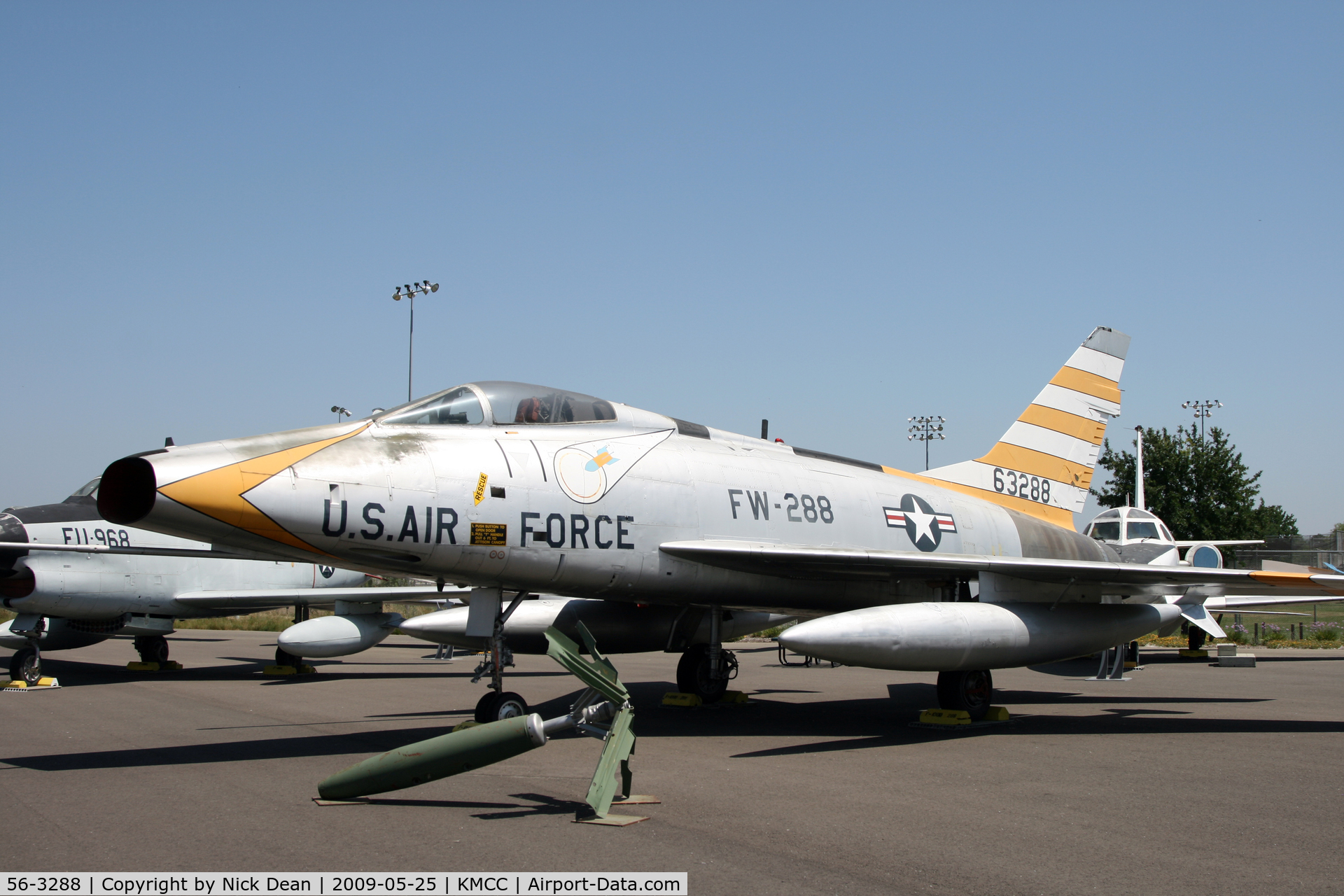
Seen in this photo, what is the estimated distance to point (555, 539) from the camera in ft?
29.3

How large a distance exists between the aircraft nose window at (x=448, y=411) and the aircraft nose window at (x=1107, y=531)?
16.5 meters

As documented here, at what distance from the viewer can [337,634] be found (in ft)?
52.1

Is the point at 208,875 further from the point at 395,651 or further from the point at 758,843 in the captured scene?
the point at 395,651

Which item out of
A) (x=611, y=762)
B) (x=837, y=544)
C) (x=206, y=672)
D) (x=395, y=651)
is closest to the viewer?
(x=611, y=762)

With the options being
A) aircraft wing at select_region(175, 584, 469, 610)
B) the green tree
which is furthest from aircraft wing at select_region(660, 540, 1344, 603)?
the green tree

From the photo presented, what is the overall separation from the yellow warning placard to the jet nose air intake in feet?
8.07

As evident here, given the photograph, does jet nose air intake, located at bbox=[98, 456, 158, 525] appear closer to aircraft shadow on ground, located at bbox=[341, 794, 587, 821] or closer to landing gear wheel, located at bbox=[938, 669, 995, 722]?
aircraft shadow on ground, located at bbox=[341, 794, 587, 821]

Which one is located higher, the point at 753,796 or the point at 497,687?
the point at 497,687

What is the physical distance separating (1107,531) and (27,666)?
20370mm

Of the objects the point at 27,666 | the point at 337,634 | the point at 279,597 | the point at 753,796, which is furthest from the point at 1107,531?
the point at 27,666

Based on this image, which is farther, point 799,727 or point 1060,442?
point 1060,442

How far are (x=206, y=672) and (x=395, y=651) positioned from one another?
6.91 m

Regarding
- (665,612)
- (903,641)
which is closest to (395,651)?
(665,612)

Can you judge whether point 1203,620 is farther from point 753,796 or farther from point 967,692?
point 753,796
